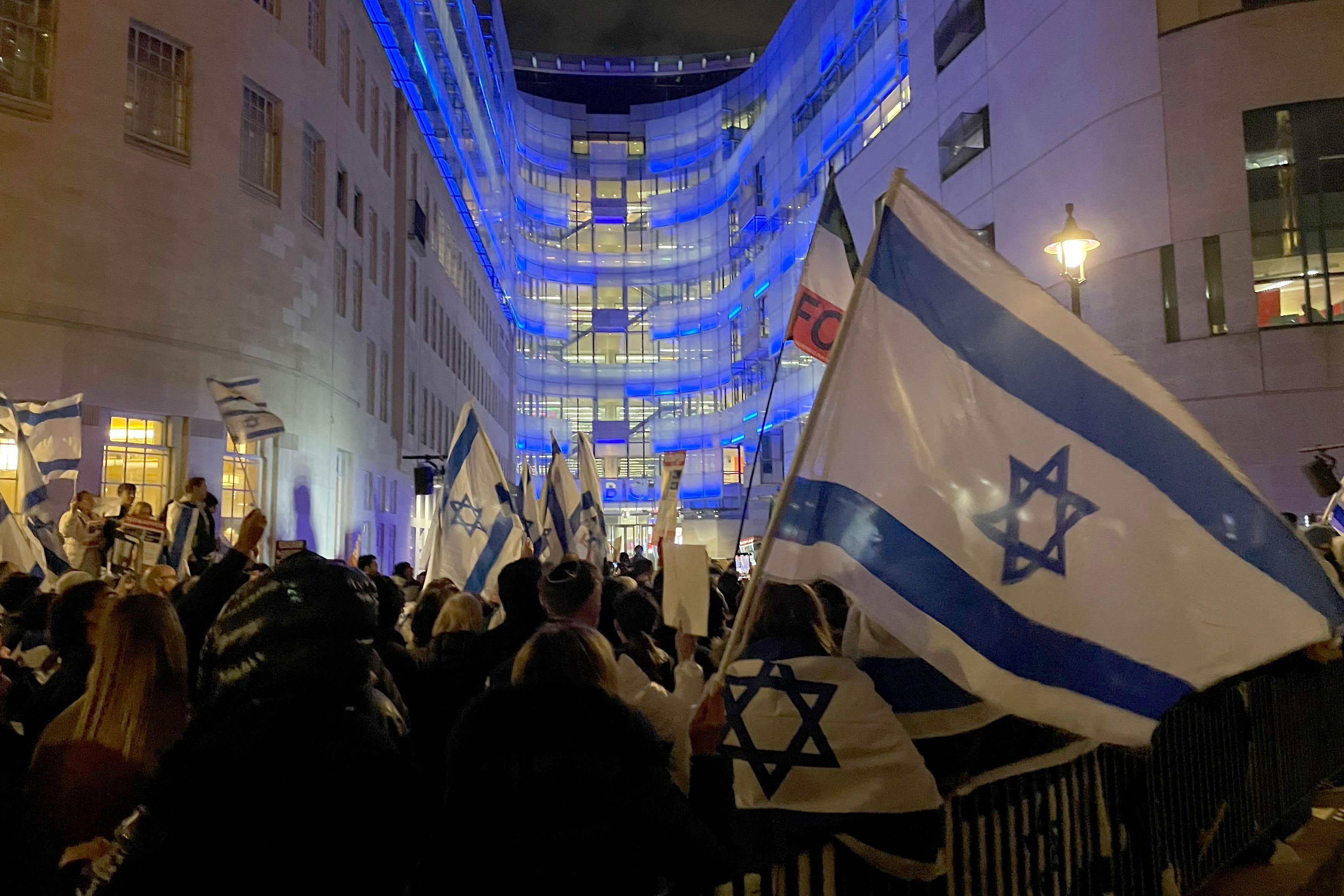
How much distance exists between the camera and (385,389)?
100 feet

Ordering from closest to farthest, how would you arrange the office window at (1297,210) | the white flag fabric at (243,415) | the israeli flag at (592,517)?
the white flag fabric at (243,415), the israeli flag at (592,517), the office window at (1297,210)

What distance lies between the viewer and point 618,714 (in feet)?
8.23

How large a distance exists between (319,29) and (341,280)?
6.01 meters

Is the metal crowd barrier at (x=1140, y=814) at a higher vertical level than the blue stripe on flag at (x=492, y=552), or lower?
lower

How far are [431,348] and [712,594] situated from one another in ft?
106

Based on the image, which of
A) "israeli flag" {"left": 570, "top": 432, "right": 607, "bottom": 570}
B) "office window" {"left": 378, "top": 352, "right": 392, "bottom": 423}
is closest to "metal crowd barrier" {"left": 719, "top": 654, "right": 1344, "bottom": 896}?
"israeli flag" {"left": 570, "top": 432, "right": 607, "bottom": 570}

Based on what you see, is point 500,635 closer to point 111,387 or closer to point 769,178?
point 111,387

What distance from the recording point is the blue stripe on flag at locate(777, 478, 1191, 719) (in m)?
3.27

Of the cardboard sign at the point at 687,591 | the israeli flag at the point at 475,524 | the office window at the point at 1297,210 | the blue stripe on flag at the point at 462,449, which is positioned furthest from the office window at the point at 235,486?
the office window at the point at 1297,210

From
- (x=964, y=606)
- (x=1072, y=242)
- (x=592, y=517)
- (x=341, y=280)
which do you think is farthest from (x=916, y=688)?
(x=341, y=280)

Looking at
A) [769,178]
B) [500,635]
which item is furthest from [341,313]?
[769,178]

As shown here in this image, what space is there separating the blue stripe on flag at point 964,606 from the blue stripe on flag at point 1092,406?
616mm

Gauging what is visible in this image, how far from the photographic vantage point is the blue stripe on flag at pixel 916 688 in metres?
3.94

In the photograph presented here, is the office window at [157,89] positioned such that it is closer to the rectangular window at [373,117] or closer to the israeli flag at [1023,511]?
the rectangular window at [373,117]
